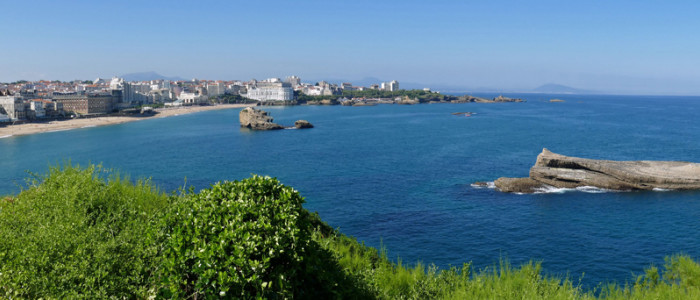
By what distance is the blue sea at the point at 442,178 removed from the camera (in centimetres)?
2108

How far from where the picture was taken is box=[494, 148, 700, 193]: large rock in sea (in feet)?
106

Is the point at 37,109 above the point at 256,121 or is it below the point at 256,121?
above

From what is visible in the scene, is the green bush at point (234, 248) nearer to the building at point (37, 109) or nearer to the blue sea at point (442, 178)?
the blue sea at point (442, 178)

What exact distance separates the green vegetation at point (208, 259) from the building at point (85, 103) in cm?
10703

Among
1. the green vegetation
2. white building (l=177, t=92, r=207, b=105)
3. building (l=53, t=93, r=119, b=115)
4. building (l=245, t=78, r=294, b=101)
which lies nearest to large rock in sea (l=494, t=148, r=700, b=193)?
the green vegetation

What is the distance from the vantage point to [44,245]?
25.6ft

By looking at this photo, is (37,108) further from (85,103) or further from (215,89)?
(215,89)

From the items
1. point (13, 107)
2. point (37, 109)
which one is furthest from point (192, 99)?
point (13, 107)

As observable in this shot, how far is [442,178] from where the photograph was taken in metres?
36.2

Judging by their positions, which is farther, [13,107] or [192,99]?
[192,99]

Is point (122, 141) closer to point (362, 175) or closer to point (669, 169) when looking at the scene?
point (362, 175)

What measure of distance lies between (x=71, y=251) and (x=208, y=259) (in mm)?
3214

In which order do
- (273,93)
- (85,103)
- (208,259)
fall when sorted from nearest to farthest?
1. (208,259)
2. (85,103)
3. (273,93)

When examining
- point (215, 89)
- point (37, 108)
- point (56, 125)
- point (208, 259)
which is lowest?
point (56, 125)
